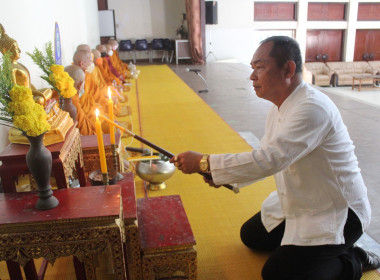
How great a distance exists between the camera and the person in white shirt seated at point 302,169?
1350 millimetres

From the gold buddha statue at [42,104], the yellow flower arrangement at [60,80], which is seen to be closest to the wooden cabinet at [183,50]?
the yellow flower arrangement at [60,80]

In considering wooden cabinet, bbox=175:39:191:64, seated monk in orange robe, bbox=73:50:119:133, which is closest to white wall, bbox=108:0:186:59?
wooden cabinet, bbox=175:39:191:64

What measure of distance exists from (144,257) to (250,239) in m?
0.66

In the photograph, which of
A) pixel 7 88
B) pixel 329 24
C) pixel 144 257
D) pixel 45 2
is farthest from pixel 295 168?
pixel 329 24

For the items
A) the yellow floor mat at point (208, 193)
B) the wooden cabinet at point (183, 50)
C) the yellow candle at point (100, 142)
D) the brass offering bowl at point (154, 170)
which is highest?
the yellow candle at point (100, 142)

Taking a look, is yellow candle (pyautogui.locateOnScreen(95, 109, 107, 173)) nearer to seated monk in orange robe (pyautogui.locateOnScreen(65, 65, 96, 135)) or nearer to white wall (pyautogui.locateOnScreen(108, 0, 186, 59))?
seated monk in orange robe (pyautogui.locateOnScreen(65, 65, 96, 135))

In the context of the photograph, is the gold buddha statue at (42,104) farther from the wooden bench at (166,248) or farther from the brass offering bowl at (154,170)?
the brass offering bowl at (154,170)

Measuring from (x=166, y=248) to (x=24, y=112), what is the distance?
689mm

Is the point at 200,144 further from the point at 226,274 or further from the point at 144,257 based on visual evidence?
the point at 144,257

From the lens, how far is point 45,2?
3717 millimetres

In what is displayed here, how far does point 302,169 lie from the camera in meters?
1.45

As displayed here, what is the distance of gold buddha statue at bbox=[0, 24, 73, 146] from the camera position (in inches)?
59.9

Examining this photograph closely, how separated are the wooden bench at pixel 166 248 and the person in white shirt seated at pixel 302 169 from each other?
Result: 0.79 feet

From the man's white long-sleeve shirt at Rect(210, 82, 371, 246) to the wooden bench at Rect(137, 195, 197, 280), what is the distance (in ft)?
0.81
